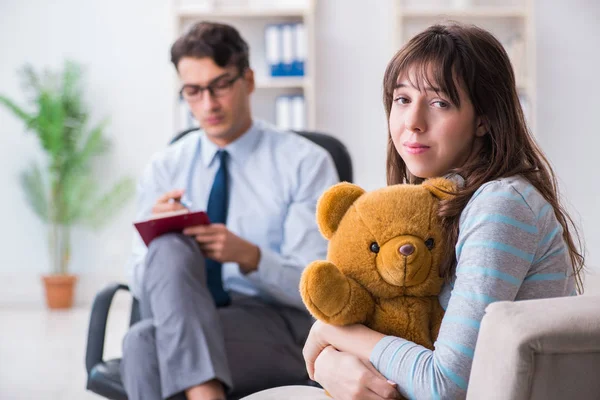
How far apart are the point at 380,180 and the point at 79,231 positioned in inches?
82.1

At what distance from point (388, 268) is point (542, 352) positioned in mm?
320

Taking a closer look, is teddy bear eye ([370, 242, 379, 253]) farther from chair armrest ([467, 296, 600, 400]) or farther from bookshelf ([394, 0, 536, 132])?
bookshelf ([394, 0, 536, 132])

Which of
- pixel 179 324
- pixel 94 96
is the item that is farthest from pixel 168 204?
pixel 94 96

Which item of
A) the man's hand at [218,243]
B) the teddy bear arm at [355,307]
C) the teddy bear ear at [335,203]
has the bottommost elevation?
the man's hand at [218,243]

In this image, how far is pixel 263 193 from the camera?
97.1 inches

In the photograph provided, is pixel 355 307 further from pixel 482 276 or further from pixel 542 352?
pixel 542 352

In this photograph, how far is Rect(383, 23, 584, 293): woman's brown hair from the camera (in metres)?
1.15

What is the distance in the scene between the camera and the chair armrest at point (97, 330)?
215 centimetres

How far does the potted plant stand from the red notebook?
3.29 m

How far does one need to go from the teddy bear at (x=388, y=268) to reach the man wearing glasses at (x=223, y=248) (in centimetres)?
84

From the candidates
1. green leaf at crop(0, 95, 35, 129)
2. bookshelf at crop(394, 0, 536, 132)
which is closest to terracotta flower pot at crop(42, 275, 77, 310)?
green leaf at crop(0, 95, 35, 129)

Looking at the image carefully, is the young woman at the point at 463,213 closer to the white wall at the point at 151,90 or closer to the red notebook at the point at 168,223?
the red notebook at the point at 168,223

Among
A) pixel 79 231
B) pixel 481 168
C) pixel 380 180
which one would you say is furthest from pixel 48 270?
pixel 481 168

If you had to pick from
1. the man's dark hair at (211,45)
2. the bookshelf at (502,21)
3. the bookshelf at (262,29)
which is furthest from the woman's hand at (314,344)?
the bookshelf at (502,21)
